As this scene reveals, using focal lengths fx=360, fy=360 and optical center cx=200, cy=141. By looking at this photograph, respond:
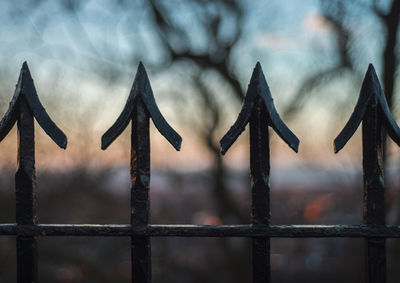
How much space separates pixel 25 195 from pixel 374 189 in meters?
1.13

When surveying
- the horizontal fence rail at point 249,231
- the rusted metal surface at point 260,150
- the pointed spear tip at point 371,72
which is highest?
the pointed spear tip at point 371,72

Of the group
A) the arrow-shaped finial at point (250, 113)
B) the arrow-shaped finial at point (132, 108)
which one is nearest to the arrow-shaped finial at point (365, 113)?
the arrow-shaped finial at point (250, 113)

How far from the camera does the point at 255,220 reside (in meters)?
1.14

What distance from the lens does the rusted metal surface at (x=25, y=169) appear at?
118 cm

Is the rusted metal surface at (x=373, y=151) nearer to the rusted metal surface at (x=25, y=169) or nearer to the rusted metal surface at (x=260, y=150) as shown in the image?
the rusted metal surface at (x=260, y=150)

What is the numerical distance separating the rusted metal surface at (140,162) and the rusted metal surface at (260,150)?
0.27 metres

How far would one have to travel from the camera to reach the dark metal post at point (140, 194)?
3.76 feet

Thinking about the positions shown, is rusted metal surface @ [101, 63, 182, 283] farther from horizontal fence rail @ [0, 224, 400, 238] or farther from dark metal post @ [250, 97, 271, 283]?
dark metal post @ [250, 97, 271, 283]

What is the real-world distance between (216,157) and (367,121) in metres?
5.07

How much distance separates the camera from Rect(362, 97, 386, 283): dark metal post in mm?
1116

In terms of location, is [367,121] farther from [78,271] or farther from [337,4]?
[78,271]

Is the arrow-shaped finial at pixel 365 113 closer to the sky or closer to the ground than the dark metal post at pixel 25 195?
closer to the sky

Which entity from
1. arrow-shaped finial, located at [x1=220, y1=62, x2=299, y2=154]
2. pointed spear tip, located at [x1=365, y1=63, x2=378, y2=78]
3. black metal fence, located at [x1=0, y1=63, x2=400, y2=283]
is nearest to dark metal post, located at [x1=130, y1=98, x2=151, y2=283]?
black metal fence, located at [x1=0, y1=63, x2=400, y2=283]

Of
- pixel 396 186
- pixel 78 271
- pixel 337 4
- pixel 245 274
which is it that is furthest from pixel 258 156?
pixel 78 271
